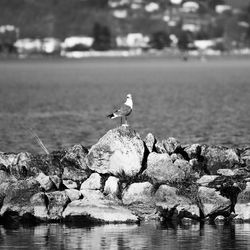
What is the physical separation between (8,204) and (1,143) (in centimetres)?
1817

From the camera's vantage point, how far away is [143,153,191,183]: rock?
25.6m

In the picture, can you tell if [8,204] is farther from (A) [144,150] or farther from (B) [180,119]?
(B) [180,119]

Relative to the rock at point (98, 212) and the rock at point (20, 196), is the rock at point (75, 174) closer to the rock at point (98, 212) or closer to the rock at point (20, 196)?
the rock at point (20, 196)

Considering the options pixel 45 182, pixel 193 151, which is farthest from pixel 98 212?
pixel 193 151

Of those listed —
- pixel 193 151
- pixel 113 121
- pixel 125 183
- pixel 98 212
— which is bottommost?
pixel 98 212

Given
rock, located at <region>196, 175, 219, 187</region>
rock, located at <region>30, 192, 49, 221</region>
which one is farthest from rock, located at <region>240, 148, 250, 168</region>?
rock, located at <region>30, 192, 49, 221</region>

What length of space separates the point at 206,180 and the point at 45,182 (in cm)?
374

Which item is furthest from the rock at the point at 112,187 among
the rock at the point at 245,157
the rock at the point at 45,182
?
the rock at the point at 245,157

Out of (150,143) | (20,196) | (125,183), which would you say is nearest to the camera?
(20,196)

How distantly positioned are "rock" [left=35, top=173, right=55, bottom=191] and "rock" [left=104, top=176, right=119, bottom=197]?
1.27 meters

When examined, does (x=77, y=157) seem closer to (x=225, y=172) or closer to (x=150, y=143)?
(x=150, y=143)

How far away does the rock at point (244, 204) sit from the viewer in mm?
24484

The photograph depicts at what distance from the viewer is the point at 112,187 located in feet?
82.5

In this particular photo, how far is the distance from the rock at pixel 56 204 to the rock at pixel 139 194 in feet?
4.51
